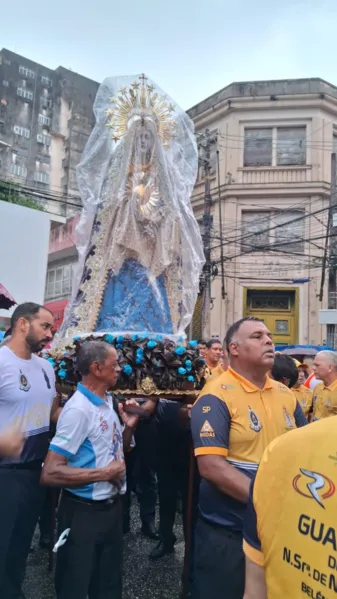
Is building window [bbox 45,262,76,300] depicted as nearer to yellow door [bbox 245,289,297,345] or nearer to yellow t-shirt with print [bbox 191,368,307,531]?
yellow door [bbox 245,289,297,345]

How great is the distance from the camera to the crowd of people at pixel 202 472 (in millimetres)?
1028

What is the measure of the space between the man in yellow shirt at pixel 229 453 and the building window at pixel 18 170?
33.7 m

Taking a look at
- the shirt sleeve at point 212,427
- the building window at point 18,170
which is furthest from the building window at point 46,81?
the shirt sleeve at point 212,427

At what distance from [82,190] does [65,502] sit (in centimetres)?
316

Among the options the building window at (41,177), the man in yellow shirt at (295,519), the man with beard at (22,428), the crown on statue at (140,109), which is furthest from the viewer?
the building window at (41,177)

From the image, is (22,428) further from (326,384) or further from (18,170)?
(18,170)

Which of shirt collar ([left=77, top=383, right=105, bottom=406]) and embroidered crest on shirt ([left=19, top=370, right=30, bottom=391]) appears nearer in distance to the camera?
shirt collar ([left=77, top=383, right=105, bottom=406])

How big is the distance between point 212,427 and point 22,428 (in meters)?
1.31

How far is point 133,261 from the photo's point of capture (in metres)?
4.48

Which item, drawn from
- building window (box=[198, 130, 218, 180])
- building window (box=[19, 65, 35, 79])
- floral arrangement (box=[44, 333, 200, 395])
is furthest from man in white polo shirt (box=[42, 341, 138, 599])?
building window (box=[19, 65, 35, 79])

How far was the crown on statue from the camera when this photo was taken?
4.61 m

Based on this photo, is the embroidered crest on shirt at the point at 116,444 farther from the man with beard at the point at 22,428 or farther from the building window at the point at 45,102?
the building window at the point at 45,102

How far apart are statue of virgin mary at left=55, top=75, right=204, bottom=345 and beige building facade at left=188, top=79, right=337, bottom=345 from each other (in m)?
11.2

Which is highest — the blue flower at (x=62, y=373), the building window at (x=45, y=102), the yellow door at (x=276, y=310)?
the building window at (x=45, y=102)
